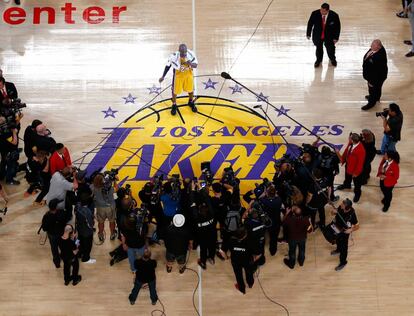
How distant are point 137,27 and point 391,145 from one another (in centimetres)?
600

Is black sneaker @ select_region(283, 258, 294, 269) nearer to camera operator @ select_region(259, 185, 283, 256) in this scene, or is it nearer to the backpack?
camera operator @ select_region(259, 185, 283, 256)

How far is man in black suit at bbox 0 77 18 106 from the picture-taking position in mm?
13750

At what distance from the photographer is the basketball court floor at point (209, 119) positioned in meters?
12.3

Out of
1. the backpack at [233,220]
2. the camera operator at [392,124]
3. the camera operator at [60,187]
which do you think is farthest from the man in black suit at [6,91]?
the camera operator at [392,124]

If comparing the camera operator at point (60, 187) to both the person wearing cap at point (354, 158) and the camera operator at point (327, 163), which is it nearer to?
the camera operator at point (327, 163)

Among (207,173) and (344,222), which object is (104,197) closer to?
(207,173)

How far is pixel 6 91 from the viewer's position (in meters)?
13.9

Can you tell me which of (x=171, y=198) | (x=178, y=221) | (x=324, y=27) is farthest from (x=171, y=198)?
(x=324, y=27)

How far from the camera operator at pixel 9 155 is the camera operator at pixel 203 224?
320cm

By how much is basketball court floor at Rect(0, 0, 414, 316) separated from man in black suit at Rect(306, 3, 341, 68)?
648mm

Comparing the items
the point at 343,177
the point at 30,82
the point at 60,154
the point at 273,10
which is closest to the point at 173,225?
the point at 60,154

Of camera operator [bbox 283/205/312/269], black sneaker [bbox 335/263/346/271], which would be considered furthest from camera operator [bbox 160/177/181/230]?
black sneaker [bbox 335/263/346/271]

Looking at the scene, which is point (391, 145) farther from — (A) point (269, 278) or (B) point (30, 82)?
(B) point (30, 82)

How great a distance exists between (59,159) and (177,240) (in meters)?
2.43
